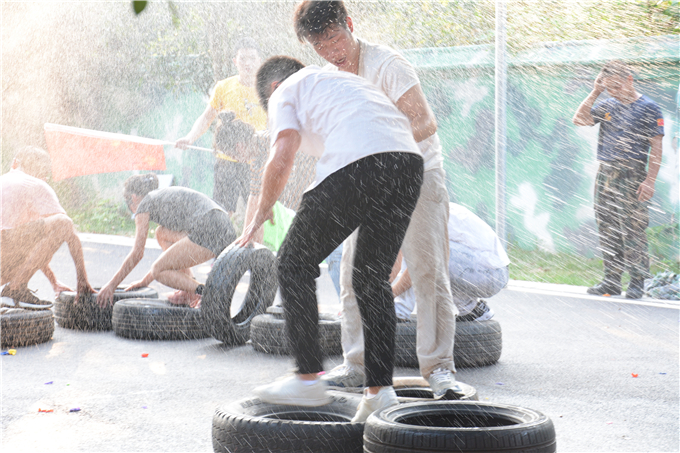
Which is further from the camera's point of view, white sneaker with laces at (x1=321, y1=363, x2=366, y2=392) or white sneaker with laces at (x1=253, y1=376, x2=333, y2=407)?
white sneaker with laces at (x1=321, y1=363, x2=366, y2=392)

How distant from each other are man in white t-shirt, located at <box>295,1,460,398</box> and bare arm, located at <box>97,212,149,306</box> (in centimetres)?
275

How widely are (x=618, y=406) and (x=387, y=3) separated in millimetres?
9945

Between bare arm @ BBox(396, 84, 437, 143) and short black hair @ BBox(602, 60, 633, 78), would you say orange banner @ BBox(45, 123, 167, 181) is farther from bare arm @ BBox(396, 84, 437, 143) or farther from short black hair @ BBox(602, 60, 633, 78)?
bare arm @ BBox(396, 84, 437, 143)

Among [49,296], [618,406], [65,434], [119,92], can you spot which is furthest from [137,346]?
[119,92]

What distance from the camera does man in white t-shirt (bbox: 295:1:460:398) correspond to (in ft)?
10.9

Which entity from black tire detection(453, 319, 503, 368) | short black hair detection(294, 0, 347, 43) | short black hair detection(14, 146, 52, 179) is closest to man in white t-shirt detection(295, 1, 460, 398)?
short black hair detection(294, 0, 347, 43)

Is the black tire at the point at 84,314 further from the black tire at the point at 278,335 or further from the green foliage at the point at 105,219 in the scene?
the green foliage at the point at 105,219

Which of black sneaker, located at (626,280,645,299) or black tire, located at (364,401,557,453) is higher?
black tire, located at (364,401,557,453)

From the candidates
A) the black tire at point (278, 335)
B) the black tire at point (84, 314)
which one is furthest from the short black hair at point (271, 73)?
the black tire at point (84, 314)

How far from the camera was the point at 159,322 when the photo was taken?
18.5 feet

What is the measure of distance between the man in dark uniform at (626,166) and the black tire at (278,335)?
12.5 ft

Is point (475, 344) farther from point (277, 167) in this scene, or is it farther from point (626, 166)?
point (626, 166)

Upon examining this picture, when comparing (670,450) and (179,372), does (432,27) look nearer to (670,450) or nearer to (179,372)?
(179,372)

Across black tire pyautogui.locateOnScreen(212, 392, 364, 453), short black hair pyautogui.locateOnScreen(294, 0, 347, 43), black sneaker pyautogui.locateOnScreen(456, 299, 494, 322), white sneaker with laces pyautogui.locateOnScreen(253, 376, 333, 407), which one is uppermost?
short black hair pyautogui.locateOnScreen(294, 0, 347, 43)
